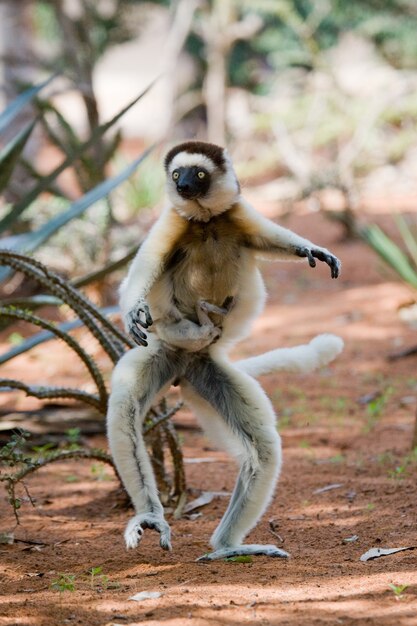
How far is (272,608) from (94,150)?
672 centimetres

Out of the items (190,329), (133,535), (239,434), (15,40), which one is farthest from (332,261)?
(15,40)

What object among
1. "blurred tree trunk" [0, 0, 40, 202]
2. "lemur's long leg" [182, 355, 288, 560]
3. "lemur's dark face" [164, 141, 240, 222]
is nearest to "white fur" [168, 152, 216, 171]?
"lemur's dark face" [164, 141, 240, 222]

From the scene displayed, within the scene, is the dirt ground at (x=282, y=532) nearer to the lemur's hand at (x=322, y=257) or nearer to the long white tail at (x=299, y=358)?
the long white tail at (x=299, y=358)

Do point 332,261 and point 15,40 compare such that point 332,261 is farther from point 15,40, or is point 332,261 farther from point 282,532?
point 15,40

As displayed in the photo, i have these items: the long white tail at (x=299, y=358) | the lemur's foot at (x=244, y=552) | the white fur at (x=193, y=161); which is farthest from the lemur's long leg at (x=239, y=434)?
the white fur at (x=193, y=161)

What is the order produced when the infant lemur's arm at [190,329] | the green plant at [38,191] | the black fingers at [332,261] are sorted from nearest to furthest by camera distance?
the black fingers at [332,261] → the infant lemur's arm at [190,329] → the green plant at [38,191]

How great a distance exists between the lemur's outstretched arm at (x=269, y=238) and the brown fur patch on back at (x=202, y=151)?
19cm

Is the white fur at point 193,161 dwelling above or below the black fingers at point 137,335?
above

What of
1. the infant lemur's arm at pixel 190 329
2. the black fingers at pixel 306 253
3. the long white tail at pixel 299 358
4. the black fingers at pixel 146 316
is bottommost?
the long white tail at pixel 299 358

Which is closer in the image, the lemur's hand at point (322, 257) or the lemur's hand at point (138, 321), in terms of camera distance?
the lemur's hand at point (138, 321)

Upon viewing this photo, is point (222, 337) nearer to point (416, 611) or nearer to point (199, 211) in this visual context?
point (199, 211)

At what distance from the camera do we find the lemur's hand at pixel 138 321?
3037mm

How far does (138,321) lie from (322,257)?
812 millimetres

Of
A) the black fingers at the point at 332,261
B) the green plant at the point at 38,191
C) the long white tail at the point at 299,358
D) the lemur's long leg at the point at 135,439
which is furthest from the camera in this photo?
the green plant at the point at 38,191
